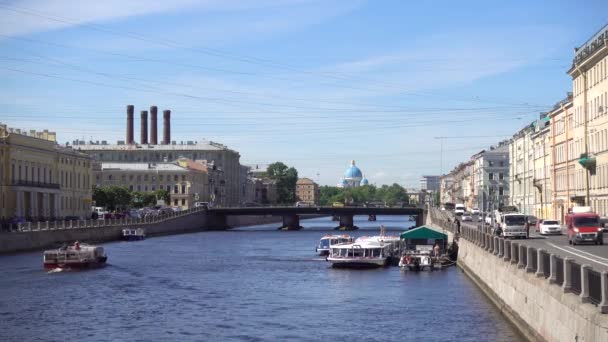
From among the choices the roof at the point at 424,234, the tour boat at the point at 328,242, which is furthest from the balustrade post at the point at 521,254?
the tour boat at the point at 328,242

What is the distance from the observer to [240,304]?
145 feet

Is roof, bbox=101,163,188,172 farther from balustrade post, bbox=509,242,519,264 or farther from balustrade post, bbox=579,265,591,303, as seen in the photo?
balustrade post, bbox=579,265,591,303

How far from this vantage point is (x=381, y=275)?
6172 cm

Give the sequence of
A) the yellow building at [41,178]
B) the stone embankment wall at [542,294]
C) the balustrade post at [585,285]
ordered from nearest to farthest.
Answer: the stone embankment wall at [542,294]
the balustrade post at [585,285]
the yellow building at [41,178]

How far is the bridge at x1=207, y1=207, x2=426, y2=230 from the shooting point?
511 feet

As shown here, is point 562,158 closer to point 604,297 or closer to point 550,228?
point 550,228

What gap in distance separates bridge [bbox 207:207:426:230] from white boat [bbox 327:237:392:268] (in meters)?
83.6

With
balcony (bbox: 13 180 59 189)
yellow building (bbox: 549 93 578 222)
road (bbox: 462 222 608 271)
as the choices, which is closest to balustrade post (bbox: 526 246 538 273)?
road (bbox: 462 222 608 271)

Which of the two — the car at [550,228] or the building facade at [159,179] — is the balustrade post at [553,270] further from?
the building facade at [159,179]

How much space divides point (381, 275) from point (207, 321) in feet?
82.0

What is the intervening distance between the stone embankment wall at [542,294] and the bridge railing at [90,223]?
49.8m

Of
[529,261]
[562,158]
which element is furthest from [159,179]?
[529,261]

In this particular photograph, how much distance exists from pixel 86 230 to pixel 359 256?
38.3 meters

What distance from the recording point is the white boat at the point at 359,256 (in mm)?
67812
